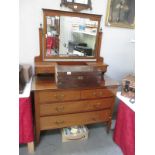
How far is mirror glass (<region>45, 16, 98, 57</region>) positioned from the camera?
1799mm

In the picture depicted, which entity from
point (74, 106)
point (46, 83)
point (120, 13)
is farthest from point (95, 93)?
point (120, 13)

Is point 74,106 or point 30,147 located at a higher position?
point 74,106

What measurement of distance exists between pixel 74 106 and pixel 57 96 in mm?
234

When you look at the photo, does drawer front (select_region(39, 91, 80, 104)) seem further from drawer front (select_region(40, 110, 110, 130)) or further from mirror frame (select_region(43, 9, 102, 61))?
mirror frame (select_region(43, 9, 102, 61))

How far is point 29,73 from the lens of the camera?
1.79 m

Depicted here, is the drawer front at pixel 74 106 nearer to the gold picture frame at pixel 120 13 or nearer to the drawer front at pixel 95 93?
the drawer front at pixel 95 93

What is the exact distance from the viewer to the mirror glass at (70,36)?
180 cm

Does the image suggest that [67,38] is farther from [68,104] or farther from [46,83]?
[68,104]

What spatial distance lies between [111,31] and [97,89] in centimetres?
86

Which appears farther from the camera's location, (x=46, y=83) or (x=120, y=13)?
(x=120, y=13)

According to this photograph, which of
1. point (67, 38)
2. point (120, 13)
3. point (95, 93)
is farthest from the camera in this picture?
point (120, 13)

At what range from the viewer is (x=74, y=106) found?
1.69 meters
